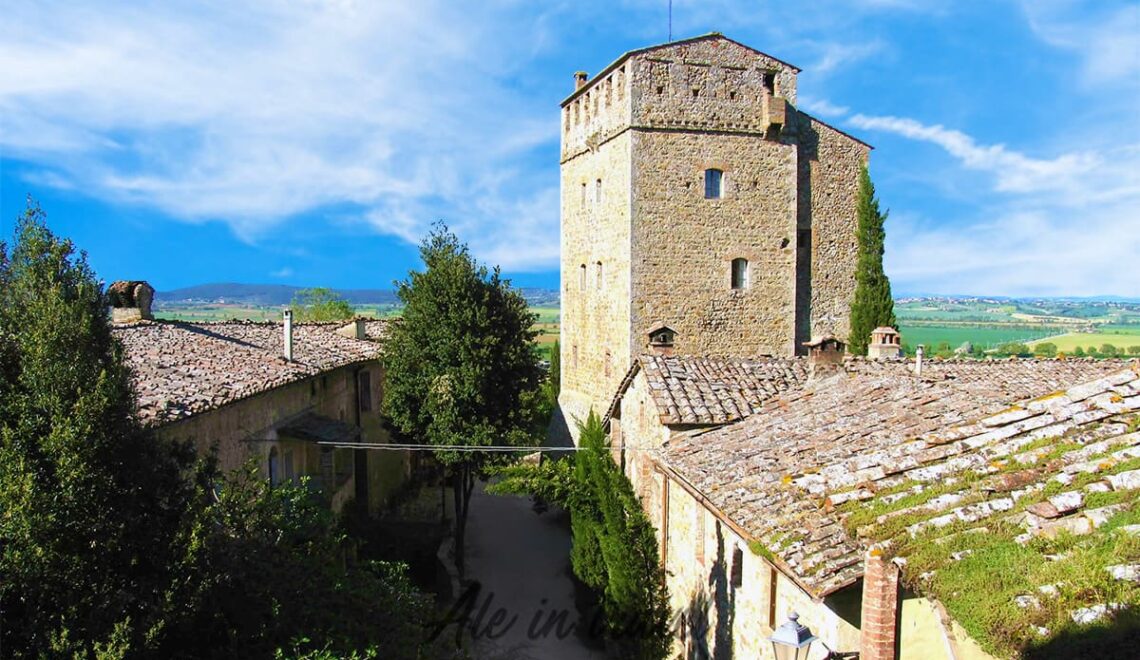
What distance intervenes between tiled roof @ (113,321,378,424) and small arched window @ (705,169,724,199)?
11.2 m

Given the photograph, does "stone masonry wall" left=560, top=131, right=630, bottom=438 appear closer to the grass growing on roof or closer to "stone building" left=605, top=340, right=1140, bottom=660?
"stone building" left=605, top=340, right=1140, bottom=660

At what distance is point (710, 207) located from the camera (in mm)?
24641

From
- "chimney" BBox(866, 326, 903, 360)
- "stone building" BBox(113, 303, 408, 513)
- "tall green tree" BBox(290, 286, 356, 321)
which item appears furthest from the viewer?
"tall green tree" BBox(290, 286, 356, 321)

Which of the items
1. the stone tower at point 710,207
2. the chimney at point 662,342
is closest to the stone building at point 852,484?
the chimney at point 662,342

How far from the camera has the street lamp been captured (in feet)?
18.6

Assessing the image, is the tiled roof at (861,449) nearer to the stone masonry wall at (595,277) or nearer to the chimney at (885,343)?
the chimney at (885,343)

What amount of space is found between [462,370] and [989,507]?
14767mm

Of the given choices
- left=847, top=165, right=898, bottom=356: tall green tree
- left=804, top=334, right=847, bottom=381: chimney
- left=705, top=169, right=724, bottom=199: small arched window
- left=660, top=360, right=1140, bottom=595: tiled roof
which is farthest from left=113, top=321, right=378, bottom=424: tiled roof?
left=847, top=165, right=898, bottom=356: tall green tree

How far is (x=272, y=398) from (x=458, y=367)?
5.71 metres

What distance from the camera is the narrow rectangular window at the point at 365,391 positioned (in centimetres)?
2306

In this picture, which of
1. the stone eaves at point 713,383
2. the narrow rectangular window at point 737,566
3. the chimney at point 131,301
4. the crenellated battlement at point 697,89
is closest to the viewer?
the narrow rectangular window at point 737,566

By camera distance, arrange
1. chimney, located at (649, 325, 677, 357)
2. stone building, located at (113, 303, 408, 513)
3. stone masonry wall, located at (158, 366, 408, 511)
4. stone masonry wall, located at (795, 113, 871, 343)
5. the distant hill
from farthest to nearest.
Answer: the distant hill < stone masonry wall, located at (795, 113, 871, 343) < chimney, located at (649, 325, 677, 357) < stone masonry wall, located at (158, 366, 408, 511) < stone building, located at (113, 303, 408, 513)

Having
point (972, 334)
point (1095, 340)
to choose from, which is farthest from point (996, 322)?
point (1095, 340)

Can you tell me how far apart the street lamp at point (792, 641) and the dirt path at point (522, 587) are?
1123 cm
